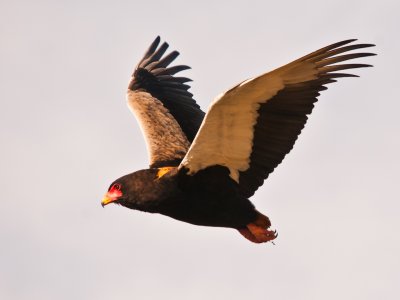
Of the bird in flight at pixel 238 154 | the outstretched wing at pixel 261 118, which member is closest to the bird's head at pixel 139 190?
the bird in flight at pixel 238 154

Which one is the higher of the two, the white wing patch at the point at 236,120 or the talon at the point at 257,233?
the white wing patch at the point at 236,120

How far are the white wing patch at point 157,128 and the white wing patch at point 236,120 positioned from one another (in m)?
2.03

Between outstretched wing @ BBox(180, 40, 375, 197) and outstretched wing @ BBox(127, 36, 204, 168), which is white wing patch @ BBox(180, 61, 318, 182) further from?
outstretched wing @ BBox(127, 36, 204, 168)

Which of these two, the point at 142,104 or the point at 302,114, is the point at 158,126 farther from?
the point at 302,114

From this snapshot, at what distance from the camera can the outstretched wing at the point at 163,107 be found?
55.5 feet

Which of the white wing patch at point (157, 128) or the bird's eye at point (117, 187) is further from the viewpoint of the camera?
the white wing patch at point (157, 128)

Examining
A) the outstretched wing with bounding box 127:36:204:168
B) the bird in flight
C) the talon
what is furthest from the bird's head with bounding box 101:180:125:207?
the talon

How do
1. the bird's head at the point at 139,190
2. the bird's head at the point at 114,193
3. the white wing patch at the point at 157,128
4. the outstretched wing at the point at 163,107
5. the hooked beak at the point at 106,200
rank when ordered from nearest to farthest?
the bird's head at the point at 139,190 → the bird's head at the point at 114,193 → the hooked beak at the point at 106,200 → the white wing patch at the point at 157,128 → the outstretched wing at the point at 163,107

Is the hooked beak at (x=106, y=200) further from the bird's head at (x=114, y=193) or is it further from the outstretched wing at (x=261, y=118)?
the outstretched wing at (x=261, y=118)

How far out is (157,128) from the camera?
17469 mm

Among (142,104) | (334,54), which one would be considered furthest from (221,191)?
(142,104)

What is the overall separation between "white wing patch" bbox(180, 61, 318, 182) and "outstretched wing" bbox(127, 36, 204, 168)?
188 centimetres

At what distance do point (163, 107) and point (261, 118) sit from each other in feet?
13.7

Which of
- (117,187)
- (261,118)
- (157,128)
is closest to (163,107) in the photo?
(157,128)
